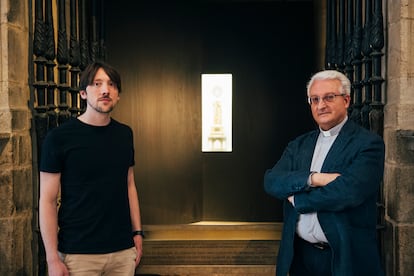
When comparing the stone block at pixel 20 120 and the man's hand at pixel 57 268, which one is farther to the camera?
the stone block at pixel 20 120

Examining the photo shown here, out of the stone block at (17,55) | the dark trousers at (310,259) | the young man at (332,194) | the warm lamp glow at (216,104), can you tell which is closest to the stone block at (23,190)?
the stone block at (17,55)

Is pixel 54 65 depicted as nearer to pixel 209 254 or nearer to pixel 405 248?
pixel 209 254

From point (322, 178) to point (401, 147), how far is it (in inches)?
44.1

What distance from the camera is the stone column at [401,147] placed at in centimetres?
286

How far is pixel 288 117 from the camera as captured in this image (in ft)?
18.1

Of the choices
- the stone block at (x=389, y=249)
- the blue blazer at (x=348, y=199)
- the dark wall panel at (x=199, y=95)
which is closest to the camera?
the blue blazer at (x=348, y=199)

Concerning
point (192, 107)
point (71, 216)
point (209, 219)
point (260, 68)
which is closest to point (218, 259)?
point (209, 219)

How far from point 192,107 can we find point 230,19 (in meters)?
1.09

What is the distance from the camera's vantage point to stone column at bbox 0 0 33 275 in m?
2.86

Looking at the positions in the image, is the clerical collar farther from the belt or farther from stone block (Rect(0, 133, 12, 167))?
stone block (Rect(0, 133, 12, 167))

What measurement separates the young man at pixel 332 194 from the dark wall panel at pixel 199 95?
3253 mm

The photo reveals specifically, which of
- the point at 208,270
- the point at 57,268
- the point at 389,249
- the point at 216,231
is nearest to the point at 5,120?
the point at 57,268

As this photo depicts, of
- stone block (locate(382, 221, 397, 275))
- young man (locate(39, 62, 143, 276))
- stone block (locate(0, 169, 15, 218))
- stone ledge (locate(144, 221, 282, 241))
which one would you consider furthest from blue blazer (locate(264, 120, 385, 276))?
stone ledge (locate(144, 221, 282, 241))

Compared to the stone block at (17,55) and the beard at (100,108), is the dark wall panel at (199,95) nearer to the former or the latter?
the stone block at (17,55)
